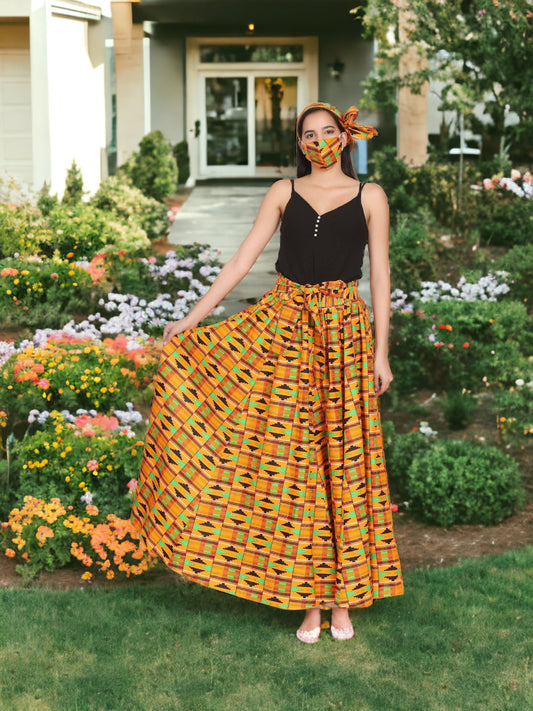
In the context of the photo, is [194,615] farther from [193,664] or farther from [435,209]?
[435,209]

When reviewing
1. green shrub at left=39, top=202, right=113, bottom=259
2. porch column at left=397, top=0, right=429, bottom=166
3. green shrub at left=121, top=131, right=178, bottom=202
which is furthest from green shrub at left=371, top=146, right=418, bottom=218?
green shrub at left=121, top=131, right=178, bottom=202

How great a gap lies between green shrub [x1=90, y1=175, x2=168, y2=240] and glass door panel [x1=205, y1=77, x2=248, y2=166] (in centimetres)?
706

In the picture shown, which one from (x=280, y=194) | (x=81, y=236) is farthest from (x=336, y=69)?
(x=280, y=194)

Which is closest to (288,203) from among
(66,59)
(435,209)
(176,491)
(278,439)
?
(278,439)

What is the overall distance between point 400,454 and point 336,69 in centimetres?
1496

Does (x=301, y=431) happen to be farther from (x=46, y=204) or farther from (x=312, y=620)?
(x=46, y=204)

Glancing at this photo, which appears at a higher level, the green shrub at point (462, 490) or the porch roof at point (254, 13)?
the porch roof at point (254, 13)

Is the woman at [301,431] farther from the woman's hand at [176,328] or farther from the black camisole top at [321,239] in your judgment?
the woman's hand at [176,328]

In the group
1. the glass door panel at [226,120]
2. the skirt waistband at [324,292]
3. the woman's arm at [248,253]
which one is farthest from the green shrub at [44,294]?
the glass door panel at [226,120]

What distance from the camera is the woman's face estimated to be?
3.72 metres

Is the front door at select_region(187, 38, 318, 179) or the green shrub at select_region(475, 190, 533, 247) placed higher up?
the front door at select_region(187, 38, 318, 179)

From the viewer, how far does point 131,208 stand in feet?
40.9

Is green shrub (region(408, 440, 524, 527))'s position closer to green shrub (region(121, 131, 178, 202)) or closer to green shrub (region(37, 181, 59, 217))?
green shrub (region(37, 181, 59, 217))

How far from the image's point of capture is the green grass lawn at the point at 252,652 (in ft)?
11.3
